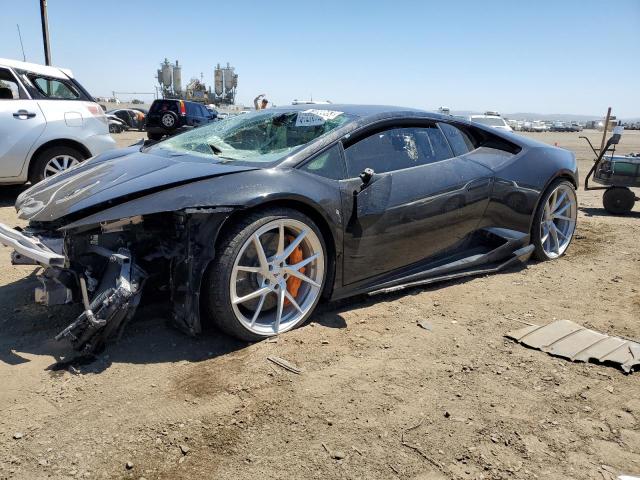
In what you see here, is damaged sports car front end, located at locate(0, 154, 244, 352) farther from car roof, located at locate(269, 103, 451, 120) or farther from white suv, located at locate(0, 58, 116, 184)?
white suv, located at locate(0, 58, 116, 184)

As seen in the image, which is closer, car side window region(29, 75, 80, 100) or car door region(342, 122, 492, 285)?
car door region(342, 122, 492, 285)

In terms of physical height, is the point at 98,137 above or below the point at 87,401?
above

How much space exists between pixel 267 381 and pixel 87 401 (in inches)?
31.5

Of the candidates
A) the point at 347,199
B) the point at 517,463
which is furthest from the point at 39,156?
the point at 517,463

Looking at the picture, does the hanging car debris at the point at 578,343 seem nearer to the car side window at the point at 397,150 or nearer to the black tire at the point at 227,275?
the car side window at the point at 397,150

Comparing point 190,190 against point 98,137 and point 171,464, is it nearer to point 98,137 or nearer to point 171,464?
point 171,464

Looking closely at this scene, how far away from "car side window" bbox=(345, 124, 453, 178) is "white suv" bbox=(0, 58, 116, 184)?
4.28 metres

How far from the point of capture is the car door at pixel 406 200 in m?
3.13

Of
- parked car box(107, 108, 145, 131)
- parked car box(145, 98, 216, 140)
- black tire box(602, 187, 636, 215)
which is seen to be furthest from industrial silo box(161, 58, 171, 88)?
black tire box(602, 187, 636, 215)

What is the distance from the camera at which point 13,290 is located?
11.4 feet

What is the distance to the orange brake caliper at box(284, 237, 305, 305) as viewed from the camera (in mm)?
2992

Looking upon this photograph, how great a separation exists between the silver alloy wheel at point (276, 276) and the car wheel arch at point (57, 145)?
15.6ft

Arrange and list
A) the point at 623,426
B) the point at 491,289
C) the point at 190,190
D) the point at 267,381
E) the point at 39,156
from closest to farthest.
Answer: the point at 623,426
the point at 267,381
the point at 190,190
the point at 491,289
the point at 39,156

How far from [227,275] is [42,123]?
16.2 ft
